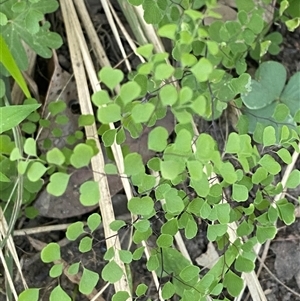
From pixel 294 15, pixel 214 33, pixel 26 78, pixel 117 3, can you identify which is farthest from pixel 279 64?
pixel 26 78

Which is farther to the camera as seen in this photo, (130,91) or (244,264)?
(244,264)

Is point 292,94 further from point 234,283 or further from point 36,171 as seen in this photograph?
point 36,171

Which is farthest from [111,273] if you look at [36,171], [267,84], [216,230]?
[267,84]

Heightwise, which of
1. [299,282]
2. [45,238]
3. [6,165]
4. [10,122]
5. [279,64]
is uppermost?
[10,122]

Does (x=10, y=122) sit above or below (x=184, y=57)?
below

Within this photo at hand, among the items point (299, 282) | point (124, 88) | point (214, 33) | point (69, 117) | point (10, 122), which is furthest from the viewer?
point (69, 117)

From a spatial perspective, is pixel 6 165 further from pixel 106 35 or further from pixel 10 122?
pixel 106 35

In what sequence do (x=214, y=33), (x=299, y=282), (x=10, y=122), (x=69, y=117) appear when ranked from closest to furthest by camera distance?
(x=10, y=122) → (x=214, y=33) → (x=299, y=282) → (x=69, y=117)

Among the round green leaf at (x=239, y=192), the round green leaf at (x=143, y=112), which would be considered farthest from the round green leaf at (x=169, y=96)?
the round green leaf at (x=239, y=192)
